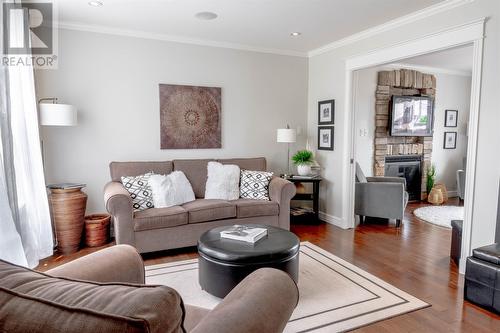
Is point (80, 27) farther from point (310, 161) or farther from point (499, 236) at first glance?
point (499, 236)

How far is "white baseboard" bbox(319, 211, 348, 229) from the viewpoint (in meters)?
4.58

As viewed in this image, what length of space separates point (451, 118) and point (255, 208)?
5.08 metres

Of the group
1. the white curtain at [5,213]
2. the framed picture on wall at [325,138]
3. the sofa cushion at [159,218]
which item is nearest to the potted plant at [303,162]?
the framed picture on wall at [325,138]

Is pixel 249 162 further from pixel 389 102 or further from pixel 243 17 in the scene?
pixel 389 102

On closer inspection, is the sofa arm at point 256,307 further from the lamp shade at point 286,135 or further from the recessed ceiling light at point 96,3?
the lamp shade at point 286,135

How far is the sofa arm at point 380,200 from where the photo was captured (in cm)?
453

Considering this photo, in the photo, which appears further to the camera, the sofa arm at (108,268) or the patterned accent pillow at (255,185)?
the patterned accent pillow at (255,185)

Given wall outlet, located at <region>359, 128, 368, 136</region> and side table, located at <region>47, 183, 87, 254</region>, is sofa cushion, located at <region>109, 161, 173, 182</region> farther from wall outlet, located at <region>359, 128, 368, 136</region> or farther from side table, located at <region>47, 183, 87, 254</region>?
wall outlet, located at <region>359, 128, 368, 136</region>

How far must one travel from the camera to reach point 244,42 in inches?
177

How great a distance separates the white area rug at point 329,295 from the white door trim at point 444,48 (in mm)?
977

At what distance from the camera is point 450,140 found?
6.72 meters

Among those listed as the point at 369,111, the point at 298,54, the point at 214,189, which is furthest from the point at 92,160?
the point at 369,111

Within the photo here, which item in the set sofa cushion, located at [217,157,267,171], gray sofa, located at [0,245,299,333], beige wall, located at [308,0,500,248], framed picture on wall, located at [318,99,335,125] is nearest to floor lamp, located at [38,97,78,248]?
sofa cushion, located at [217,157,267,171]

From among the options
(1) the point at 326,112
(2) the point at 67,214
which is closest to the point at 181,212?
(2) the point at 67,214
